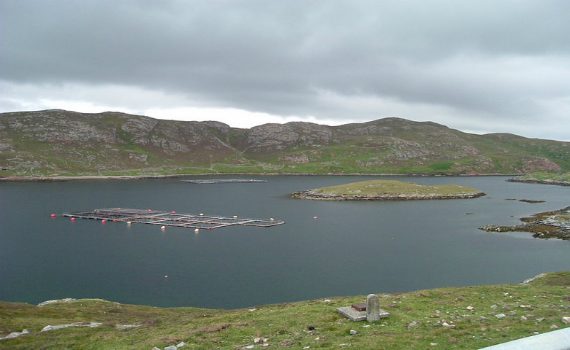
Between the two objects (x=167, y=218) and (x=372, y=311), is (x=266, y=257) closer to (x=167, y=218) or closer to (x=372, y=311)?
(x=372, y=311)

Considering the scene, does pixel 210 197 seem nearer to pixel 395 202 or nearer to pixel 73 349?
pixel 395 202

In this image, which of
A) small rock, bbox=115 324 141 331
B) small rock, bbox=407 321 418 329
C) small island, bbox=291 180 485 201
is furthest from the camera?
small island, bbox=291 180 485 201

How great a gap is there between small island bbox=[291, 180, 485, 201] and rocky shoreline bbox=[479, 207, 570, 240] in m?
58.9

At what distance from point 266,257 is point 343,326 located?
5314 cm

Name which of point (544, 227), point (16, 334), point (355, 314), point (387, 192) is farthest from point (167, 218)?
point (355, 314)

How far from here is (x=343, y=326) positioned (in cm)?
2289

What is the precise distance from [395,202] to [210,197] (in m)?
77.3

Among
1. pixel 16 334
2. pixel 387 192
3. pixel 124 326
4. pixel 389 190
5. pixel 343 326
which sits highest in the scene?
pixel 343 326

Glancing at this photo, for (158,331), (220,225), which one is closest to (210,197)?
(220,225)

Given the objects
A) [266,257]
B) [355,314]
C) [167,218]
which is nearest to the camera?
[355,314]

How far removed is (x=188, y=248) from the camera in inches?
3324

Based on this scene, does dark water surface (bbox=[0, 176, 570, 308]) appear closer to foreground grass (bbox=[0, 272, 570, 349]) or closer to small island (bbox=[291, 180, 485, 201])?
foreground grass (bbox=[0, 272, 570, 349])

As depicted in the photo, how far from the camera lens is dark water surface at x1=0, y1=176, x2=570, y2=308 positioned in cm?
5762

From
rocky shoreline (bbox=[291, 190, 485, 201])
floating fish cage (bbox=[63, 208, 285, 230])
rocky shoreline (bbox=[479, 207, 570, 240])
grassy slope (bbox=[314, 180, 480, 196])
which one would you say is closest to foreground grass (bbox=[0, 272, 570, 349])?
rocky shoreline (bbox=[479, 207, 570, 240])
